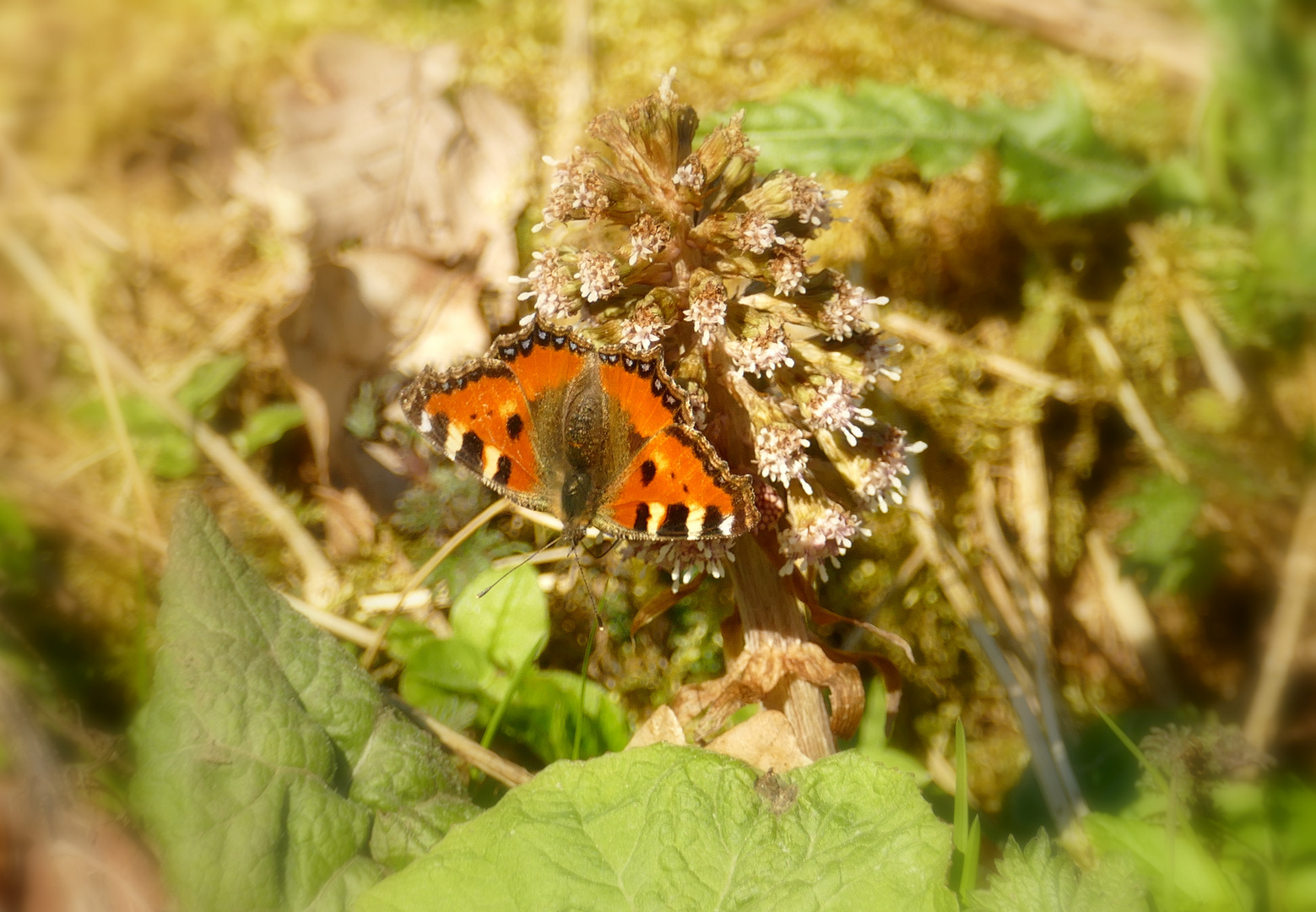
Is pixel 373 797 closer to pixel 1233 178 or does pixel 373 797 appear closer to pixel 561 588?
pixel 561 588

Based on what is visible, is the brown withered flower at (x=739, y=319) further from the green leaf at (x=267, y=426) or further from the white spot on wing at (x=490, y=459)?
the green leaf at (x=267, y=426)

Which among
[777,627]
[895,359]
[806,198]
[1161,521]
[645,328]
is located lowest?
[777,627]

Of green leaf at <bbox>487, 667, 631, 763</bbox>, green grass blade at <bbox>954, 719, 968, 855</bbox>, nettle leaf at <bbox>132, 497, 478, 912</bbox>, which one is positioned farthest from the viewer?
green leaf at <bbox>487, 667, 631, 763</bbox>

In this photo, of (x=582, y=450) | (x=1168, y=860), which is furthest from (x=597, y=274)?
(x=1168, y=860)

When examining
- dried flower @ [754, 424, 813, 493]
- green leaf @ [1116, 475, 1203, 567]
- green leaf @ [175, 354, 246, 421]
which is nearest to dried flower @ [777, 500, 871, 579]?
dried flower @ [754, 424, 813, 493]

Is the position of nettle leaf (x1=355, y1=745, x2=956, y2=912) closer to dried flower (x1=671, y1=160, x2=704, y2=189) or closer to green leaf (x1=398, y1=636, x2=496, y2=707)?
green leaf (x1=398, y1=636, x2=496, y2=707)

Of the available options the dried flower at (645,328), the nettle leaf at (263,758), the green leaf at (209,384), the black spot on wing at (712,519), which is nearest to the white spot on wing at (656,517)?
the black spot on wing at (712,519)

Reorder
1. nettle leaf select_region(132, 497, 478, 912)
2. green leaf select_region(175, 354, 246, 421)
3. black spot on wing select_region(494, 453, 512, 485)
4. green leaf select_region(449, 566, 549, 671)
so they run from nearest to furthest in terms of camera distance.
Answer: nettle leaf select_region(132, 497, 478, 912)
black spot on wing select_region(494, 453, 512, 485)
green leaf select_region(449, 566, 549, 671)
green leaf select_region(175, 354, 246, 421)

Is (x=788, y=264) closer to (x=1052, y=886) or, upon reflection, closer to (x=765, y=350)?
(x=765, y=350)
